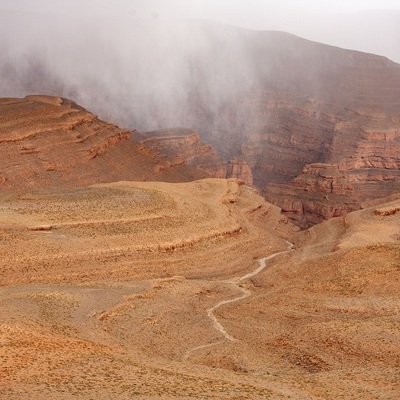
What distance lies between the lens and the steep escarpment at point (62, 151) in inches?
3334

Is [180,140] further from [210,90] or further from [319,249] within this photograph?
[319,249]

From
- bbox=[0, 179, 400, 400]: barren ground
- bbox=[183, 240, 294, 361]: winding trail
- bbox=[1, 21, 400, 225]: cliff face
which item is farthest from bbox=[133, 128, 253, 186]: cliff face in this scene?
bbox=[183, 240, 294, 361]: winding trail

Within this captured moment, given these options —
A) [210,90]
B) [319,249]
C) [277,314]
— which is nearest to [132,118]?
[210,90]

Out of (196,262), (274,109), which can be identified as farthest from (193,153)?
(196,262)

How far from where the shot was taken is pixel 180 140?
5059 inches

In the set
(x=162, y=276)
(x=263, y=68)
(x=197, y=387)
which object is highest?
(x=263, y=68)

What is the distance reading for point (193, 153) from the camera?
129625 millimetres

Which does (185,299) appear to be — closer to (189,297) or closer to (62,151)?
(189,297)

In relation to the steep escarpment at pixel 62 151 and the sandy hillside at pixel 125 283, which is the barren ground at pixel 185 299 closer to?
the sandy hillside at pixel 125 283

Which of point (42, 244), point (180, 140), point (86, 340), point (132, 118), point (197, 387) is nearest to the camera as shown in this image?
point (197, 387)

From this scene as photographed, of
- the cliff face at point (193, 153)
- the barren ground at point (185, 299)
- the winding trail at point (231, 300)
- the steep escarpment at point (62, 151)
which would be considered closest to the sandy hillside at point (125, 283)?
the barren ground at point (185, 299)

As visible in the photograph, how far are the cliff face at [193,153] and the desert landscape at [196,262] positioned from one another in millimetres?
343

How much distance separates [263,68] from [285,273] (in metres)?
110

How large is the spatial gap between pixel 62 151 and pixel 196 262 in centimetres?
3615
